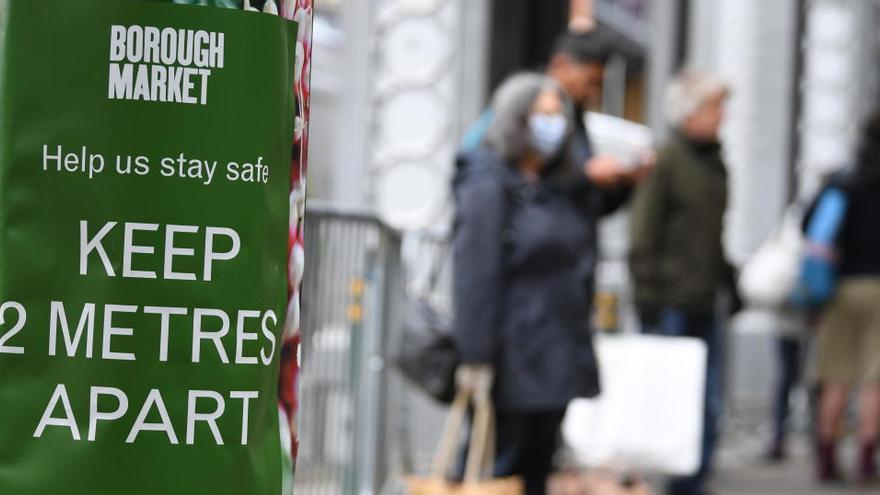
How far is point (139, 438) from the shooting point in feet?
6.89

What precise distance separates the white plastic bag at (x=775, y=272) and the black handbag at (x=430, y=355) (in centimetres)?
445

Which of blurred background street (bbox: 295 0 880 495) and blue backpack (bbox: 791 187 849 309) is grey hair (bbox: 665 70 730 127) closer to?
blurred background street (bbox: 295 0 880 495)

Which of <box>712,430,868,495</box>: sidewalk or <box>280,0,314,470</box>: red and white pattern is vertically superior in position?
<box>280,0,314,470</box>: red and white pattern

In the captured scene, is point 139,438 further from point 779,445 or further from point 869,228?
point 779,445

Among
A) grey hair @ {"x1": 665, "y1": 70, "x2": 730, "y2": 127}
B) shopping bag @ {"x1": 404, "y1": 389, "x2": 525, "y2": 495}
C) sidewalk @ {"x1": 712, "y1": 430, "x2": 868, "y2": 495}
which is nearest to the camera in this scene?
shopping bag @ {"x1": 404, "y1": 389, "x2": 525, "y2": 495}

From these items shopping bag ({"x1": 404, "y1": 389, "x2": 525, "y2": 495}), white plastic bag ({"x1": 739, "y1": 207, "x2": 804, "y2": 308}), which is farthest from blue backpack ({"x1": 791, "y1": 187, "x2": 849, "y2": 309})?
shopping bag ({"x1": 404, "y1": 389, "x2": 525, "y2": 495})

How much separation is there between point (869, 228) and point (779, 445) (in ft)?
6.16

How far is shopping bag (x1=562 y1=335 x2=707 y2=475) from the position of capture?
695 cm

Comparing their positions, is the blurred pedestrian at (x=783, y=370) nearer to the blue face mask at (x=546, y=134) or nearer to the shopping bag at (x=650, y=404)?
the shopping bag at (x=650, y=404)

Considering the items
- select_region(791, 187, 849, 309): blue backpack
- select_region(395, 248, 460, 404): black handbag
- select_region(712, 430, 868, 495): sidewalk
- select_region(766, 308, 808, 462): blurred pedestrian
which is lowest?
select_region(712, 430, 868, 495): sidewalk

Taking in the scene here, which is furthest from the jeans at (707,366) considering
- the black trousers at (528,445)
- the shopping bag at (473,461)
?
the shopping bag at (473,461)

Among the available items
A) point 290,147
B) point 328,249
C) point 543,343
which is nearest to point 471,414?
point 543,343

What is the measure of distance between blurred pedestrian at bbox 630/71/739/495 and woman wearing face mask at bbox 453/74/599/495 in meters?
1.98

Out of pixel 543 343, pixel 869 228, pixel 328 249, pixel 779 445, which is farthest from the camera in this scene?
pixel 779 445
